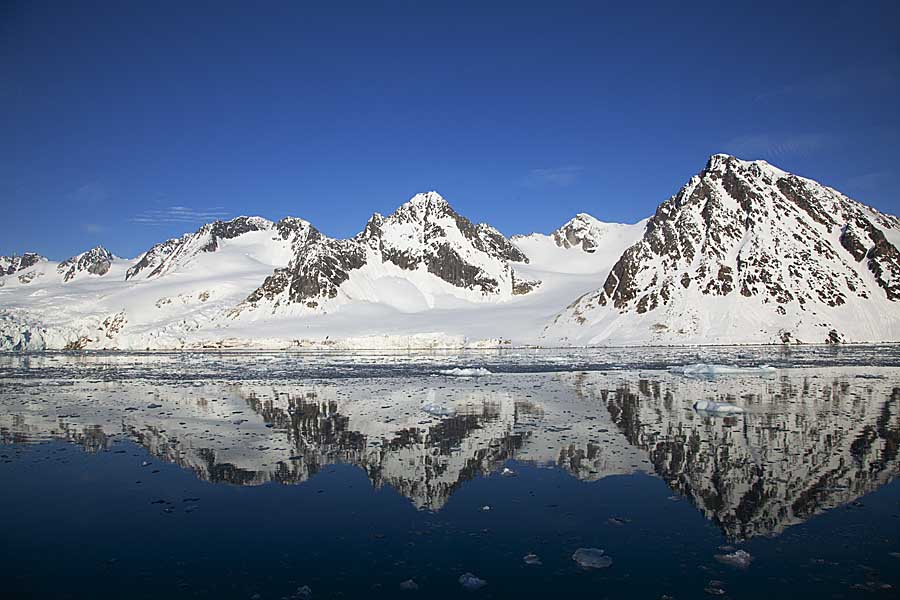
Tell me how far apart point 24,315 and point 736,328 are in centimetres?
12635

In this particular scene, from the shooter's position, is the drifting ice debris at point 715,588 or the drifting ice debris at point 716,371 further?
the drifting ice debris at point 716,371

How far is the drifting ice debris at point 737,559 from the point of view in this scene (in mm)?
8891

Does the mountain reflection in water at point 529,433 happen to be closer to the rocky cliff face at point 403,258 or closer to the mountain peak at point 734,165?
the mountain peak at point 734,165

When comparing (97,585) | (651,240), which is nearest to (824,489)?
(97,585)

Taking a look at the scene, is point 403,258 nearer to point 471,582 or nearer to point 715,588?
point 471,582

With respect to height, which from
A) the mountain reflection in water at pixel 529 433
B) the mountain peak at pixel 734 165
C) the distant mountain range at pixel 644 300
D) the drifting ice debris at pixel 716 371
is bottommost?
the mountain reflection in water at pixel 529 433

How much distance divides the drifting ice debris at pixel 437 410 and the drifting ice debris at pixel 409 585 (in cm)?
1401

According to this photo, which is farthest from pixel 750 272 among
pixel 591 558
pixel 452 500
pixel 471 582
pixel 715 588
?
pixel 471 582

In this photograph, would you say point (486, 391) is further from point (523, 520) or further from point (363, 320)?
point (363, 320)

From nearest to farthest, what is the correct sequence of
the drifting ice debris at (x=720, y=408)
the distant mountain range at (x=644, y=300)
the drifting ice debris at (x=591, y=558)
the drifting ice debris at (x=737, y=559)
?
the drifting ice debris at (x=737, y=559)
the drifting ice debris at (x=591, y=558)
the drifting ice debris at (x=720, y=408)
the distant mountain range at (x=644, y=300)

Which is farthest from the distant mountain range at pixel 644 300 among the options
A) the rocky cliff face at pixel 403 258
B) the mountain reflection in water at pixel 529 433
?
the mountain reflection in water at pixel 529 433

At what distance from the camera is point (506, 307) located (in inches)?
5576

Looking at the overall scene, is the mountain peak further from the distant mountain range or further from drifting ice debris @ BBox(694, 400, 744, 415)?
drifting ice debris @ BBox(694, 400, 744, 415)

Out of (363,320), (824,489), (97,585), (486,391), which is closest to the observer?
(97,585)
